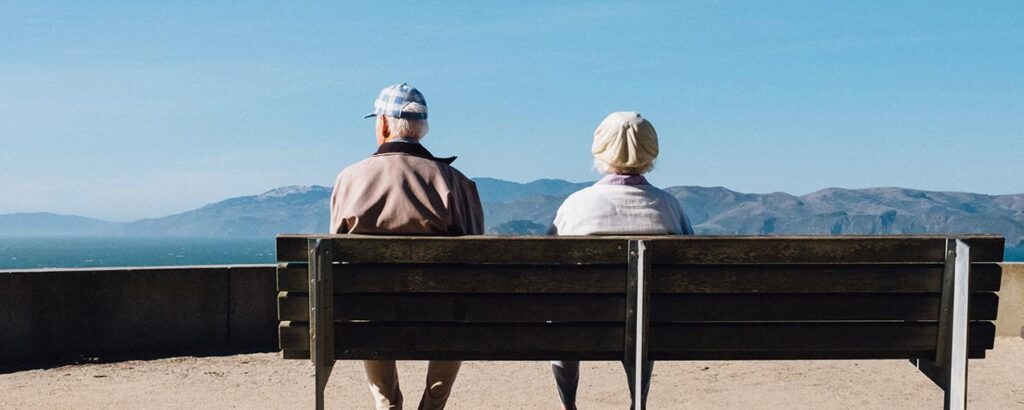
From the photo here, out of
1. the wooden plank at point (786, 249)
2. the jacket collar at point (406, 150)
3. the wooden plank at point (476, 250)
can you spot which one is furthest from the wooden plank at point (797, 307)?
the jacket collar at point (406, 150)

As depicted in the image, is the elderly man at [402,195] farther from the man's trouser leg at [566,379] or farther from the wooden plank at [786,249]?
the wooden plank at [786,249]

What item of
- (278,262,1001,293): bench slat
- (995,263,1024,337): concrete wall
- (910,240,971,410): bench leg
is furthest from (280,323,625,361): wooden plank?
(995,263,1024,337): concrete wall

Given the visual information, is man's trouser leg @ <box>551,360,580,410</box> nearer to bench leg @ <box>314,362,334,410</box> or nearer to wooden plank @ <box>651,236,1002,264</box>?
wooden plank @ <box>651,236,1002,264</box>

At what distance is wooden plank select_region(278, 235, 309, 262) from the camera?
13.0ft

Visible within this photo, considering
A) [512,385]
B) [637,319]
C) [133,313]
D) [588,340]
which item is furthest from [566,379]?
[133,313]

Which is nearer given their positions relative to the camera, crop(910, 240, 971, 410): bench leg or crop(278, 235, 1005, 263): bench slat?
crop(278, 235, 1005, 263): bench slat

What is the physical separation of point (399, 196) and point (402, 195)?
1cm

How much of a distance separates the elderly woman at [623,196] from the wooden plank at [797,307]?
0.39 meters

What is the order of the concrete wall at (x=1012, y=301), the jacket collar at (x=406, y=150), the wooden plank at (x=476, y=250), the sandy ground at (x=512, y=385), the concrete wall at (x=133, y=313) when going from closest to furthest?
the wooden plank at (x=476, y=250)
the jacket collar at (x=406, y=150)
the sandy ground at (x=512, y=385)
the concrete wall at (x=133, y=313)
the concrete wall at (x=1012, y=301)

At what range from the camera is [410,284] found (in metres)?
4.00

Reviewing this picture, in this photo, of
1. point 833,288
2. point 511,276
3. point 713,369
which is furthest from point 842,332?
point 713,369

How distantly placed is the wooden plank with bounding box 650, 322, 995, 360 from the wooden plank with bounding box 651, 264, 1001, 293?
16cm

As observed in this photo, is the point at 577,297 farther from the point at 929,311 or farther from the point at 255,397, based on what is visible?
the point at 255,397

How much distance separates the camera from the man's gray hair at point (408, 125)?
4633 mm
